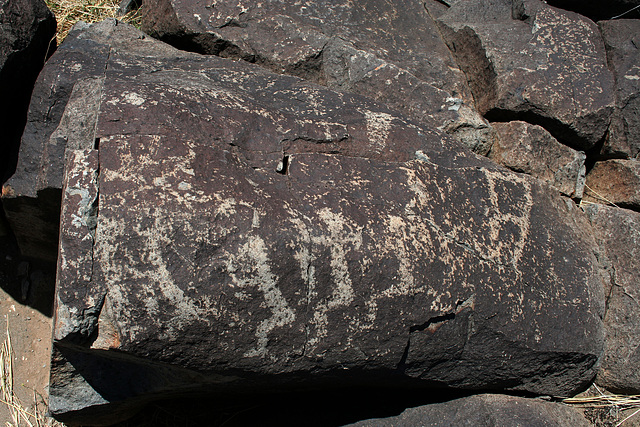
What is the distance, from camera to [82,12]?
284 cm

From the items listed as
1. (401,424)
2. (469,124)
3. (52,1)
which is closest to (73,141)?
(401,424)

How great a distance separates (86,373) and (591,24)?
2585mm

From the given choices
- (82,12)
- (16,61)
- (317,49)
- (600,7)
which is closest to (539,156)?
Answer: (600,7)

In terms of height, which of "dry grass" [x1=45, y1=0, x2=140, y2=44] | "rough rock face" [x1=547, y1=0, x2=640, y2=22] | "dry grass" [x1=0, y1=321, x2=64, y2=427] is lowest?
"dry grass" [x1=0, y1=321, x2=64, y2=427]

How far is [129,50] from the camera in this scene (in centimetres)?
189

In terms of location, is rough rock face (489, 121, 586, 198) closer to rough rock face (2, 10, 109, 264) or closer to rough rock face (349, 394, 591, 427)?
rough rock face (349, 394, 591, 427)

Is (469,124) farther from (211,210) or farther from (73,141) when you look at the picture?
(73,141)

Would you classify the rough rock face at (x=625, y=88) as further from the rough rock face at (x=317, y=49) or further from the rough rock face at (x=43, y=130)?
the rough rock face at (x=43, y=130)

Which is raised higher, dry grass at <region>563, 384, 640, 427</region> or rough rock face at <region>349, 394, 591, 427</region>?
rough rock face at <region>349, 394, 591, 427</region>

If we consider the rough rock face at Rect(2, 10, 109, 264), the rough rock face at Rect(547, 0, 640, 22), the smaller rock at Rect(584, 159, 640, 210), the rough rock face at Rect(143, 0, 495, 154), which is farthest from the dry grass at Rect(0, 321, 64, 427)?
the rough rock face at Rect(547, 0, 640, 22)

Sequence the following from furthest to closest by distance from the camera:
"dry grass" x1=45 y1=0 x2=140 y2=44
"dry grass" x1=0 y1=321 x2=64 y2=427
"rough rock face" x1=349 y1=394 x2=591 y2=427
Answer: "dry grass" x1=45 y1=0 x2=140 y2=44
"dry grass" x1=0 y1=321 x2=64 y2=427
"rough rock face" x1=349 y1=394 x2=591 y2=427

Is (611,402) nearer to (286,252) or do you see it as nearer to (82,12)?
(286,252)

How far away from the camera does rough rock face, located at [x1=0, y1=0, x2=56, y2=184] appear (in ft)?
5.86

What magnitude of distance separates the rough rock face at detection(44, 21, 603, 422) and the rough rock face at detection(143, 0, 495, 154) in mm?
285
